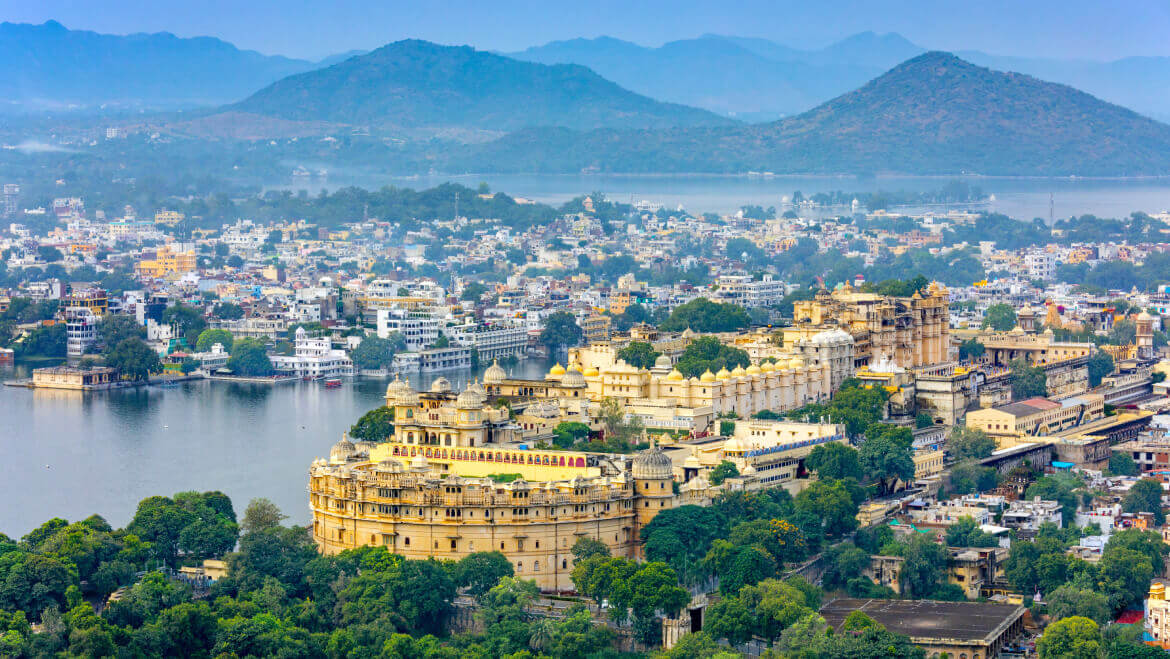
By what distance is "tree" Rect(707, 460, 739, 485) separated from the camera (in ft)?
99.3

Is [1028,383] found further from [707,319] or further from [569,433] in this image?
[569,433]

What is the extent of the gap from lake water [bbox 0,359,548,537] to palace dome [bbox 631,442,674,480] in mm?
5488

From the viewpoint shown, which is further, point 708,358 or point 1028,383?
point 1028,383

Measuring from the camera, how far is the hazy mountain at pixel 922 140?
437 feet

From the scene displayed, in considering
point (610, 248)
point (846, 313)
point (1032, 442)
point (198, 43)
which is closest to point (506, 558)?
point (1032, 442)

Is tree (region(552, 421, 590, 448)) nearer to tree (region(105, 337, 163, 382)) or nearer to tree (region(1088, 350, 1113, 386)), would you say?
tree (region(1088, 350, 1113, 386))

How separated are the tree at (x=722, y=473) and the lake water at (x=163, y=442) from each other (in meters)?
5.65

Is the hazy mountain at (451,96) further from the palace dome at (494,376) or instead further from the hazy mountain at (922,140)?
the palace dome at (494,376)

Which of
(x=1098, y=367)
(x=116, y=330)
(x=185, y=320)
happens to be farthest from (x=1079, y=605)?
(x=185, y=320)

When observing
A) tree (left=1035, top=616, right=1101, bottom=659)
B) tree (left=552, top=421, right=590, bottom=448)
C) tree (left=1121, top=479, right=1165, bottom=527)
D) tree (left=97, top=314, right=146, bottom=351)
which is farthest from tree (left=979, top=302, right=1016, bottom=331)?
tree (left=1035, top=616, right=1101, bottom=659)

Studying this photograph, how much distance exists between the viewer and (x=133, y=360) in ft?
165

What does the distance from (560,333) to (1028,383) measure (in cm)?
1742

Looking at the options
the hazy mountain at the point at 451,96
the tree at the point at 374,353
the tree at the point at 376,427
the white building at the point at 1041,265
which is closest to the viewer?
the tree at the point at 376,427

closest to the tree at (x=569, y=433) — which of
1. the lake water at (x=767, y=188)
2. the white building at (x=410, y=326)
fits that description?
the white building at (x=410, y=326)
